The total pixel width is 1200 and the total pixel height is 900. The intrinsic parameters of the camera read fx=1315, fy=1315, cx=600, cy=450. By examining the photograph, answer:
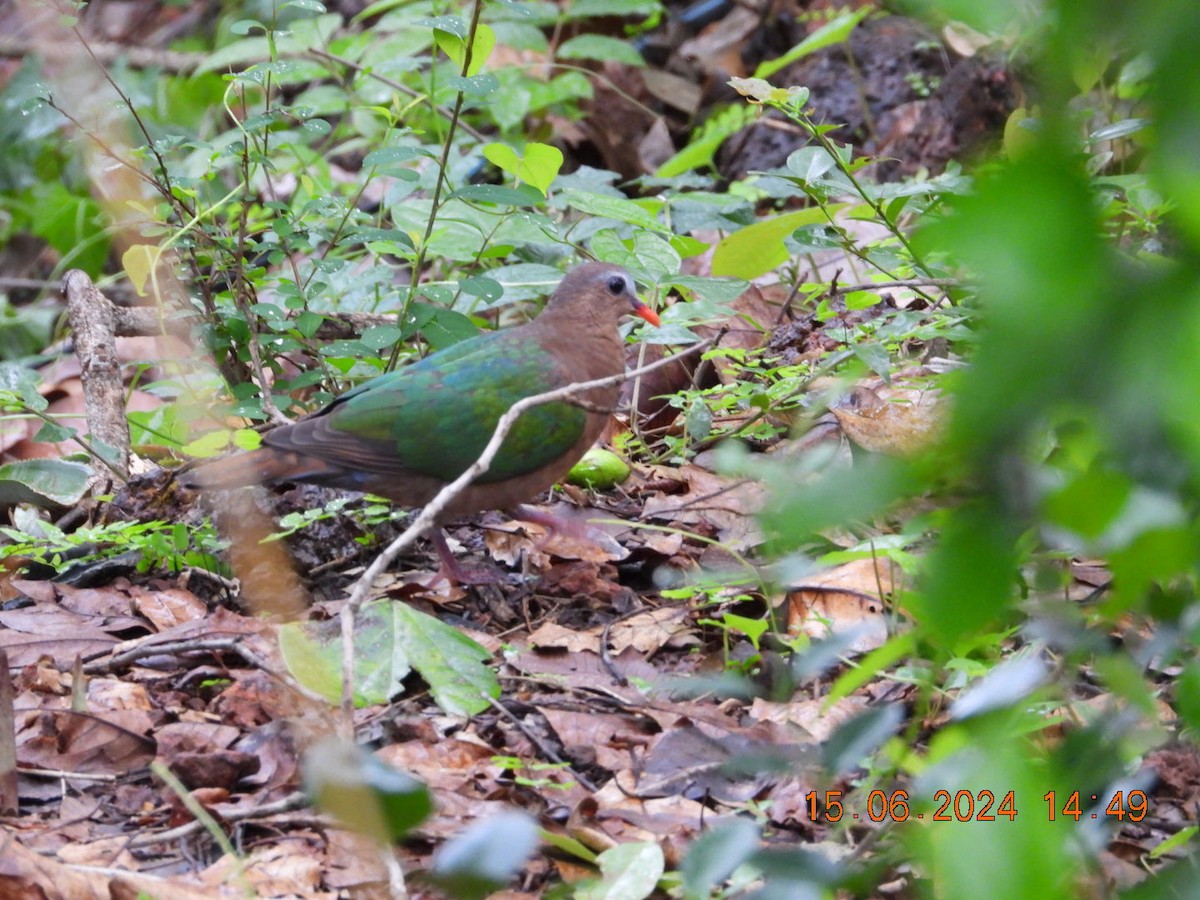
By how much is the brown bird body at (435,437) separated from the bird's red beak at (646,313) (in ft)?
1.98

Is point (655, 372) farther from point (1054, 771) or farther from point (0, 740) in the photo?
point (1054, 771)

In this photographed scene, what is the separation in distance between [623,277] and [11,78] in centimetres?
727

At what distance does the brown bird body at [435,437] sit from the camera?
12.3 feet

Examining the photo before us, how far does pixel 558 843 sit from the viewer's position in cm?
243

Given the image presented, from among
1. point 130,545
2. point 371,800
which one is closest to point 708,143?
point 130,545

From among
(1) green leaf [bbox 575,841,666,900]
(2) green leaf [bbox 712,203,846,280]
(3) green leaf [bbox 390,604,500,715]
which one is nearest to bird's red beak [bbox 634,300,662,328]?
(2) green leaf [bbox 712,203,846,280]

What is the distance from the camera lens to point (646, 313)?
456 cm

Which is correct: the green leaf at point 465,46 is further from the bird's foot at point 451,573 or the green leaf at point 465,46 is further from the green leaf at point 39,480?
the green leaf at point 39,480

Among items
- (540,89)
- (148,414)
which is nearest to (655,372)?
(148,414)
